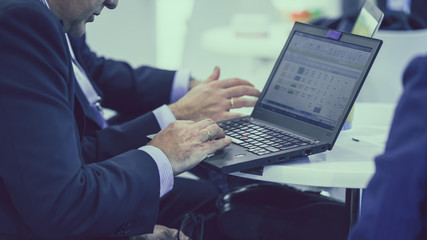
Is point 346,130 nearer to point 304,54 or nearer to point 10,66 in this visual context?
point 304,54

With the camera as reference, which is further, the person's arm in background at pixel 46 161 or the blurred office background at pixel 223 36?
the blurred office background at pixel 223 36

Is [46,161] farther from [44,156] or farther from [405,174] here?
[405,174]

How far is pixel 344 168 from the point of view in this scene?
1.20 metres

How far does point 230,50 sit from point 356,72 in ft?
5.16

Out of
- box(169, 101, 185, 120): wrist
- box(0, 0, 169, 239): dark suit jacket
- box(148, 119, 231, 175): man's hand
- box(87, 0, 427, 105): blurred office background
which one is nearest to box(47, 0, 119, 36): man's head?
box(0, 0, 169, 239): dark suit jacket

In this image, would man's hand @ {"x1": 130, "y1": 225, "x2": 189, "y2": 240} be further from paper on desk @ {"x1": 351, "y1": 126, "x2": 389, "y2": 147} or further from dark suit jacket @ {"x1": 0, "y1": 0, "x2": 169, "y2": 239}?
paper on desk @ {"x1": 351, "y1": 126, "x2": 389, "y2": 147}

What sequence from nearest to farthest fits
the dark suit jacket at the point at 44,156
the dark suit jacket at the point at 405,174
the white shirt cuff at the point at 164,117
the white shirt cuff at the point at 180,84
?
the dark suit jacket at the point at 405,174, the dark suit jacket at the point at 44,156, the white shirt cuff at the point at 164,117, the white shirt cuff at the point at 180,84

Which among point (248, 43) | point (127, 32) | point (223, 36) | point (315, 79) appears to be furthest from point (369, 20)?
point (127, 32)

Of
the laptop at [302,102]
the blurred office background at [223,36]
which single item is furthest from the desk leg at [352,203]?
the blurred office background at [223,36]

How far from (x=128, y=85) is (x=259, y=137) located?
0.85m

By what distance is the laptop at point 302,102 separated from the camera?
1.21 metres

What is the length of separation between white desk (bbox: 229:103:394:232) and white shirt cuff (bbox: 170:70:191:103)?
639 mm

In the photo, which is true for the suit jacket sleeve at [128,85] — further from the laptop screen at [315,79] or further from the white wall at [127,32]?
the white wall at [127,32]

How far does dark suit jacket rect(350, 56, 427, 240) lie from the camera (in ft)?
2.23
